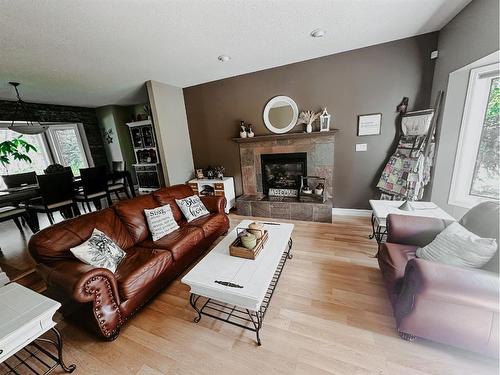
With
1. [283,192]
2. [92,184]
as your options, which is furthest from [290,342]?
[92,184]

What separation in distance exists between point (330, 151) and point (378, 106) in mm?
885

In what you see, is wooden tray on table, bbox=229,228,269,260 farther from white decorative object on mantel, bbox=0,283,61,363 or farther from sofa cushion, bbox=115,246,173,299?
white decorative object on mantel, bbox=0,283,61,363

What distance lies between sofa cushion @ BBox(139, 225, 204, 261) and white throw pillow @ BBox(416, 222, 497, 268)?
207 cm

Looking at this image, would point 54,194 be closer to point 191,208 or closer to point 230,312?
point 191,208

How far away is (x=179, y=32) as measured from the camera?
201 cm

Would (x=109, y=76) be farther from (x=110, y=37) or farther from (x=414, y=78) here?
(x=414, y=78)

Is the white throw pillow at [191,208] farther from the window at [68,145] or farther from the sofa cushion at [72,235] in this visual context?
the window at [68,145]

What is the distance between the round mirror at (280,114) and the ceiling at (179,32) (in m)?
0.58

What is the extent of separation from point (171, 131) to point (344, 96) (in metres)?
3.05

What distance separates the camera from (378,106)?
114 inches

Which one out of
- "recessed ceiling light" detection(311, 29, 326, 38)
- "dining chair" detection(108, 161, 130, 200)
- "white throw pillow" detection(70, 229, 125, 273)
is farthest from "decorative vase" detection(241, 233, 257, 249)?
"dining chair" detection(108, 161, 130, 200)

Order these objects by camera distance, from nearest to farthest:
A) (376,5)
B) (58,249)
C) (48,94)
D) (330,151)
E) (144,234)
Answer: (58,249)
(376,5)
(144,234)
(330,151)
(48,94)

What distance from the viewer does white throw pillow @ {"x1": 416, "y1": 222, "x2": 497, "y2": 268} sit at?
4.00 feet

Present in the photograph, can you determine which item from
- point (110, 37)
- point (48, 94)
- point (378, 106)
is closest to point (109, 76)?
point (110, 37)
